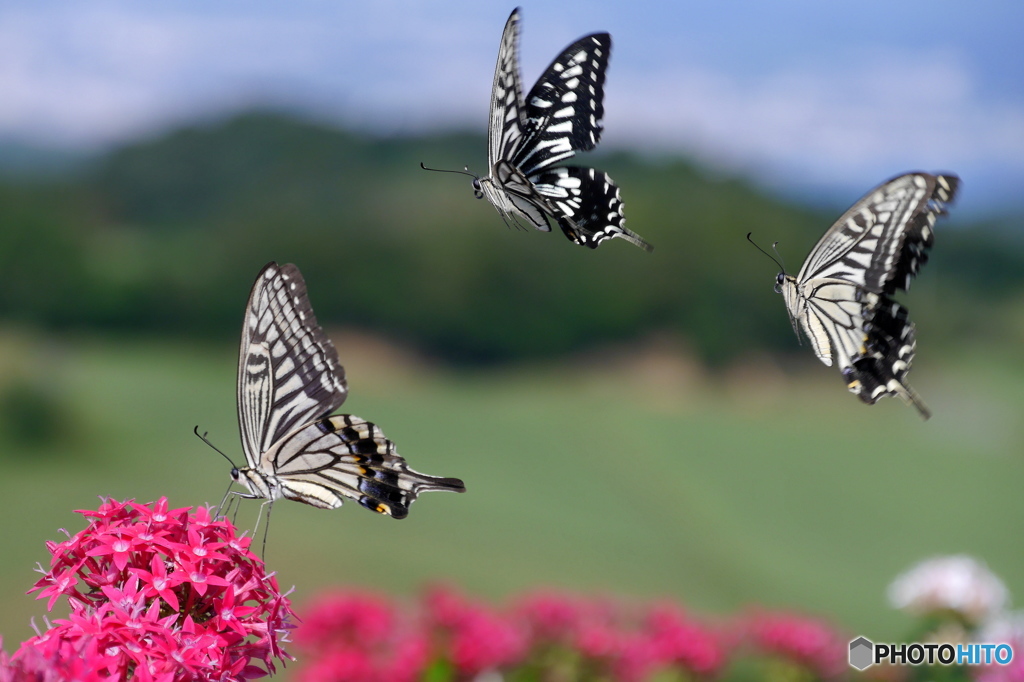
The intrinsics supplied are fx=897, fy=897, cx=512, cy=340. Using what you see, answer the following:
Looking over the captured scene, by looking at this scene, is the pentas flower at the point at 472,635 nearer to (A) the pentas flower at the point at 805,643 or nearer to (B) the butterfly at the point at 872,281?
(A) the pentas flower at the point at 805,643

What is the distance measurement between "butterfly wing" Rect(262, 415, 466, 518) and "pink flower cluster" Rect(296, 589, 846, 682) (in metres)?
1.57

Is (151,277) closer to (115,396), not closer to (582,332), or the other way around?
(115,396)

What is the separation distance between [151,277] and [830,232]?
17.2m

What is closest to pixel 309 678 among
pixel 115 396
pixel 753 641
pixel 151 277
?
pixel 753 641

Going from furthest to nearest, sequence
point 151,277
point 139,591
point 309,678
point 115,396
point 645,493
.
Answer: point 151,277 → point 115,396 → point 645,493 → point 309,678 → point 139,591

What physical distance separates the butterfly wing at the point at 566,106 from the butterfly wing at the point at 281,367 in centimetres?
52

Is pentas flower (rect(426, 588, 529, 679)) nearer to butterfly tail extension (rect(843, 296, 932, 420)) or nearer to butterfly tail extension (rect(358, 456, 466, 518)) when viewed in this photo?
butterfly tail extension (rect(358, 456, 466, 518))

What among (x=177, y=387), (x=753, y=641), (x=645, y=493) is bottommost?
(x=753, y=641)

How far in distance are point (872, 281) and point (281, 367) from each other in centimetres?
112

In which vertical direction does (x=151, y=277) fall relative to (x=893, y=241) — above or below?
above

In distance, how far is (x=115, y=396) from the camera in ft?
48.1

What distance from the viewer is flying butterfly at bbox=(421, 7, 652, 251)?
1555 millimetres

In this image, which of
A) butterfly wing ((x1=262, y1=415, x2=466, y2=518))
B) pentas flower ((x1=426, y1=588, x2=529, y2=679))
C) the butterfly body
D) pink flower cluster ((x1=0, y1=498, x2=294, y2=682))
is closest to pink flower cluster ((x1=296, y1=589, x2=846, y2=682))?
pentas flower ((x1=426, y1=588, x2=529, y2=679))

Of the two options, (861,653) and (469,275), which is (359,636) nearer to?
(861,653)
